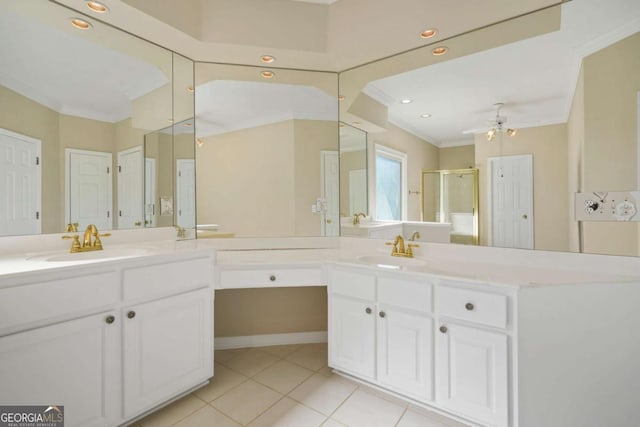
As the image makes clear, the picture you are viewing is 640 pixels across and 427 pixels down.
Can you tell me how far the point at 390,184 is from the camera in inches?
83.7

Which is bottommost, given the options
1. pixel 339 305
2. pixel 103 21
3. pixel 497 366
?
pixel 497 366

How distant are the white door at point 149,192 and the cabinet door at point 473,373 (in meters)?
1.95

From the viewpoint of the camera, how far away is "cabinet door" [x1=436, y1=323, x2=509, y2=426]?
1334 mm

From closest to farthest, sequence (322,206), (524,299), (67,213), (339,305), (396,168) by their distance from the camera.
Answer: (524,299) < (67,213) < (339,305) < (396,168) < (322,206)

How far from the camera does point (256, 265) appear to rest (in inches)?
74.0

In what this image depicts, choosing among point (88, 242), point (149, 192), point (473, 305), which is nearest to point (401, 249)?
point (473, 305)

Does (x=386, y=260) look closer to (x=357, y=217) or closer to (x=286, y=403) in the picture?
(x=357, y=217)

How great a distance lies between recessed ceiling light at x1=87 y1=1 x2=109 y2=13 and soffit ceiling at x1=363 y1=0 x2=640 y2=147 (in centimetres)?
169

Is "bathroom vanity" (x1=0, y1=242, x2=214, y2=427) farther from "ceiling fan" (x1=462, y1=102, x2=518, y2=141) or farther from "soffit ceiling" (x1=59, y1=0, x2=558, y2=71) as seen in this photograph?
"ceiling fan" (x1=462, y1=102, x2=518, y2=141)

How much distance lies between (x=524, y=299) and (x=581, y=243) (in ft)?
1.91

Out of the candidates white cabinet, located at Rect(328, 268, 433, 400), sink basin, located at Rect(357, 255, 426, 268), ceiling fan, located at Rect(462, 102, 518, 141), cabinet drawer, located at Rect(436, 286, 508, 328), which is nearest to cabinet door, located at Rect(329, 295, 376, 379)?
white cabinet, located at Rect(328, 268, 433, 400)

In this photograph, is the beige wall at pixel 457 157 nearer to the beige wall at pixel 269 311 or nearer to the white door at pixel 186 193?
the beige wall at pixel 269 311

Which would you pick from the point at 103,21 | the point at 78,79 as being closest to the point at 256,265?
the point at 78,79

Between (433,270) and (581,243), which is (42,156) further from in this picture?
(581,243)
